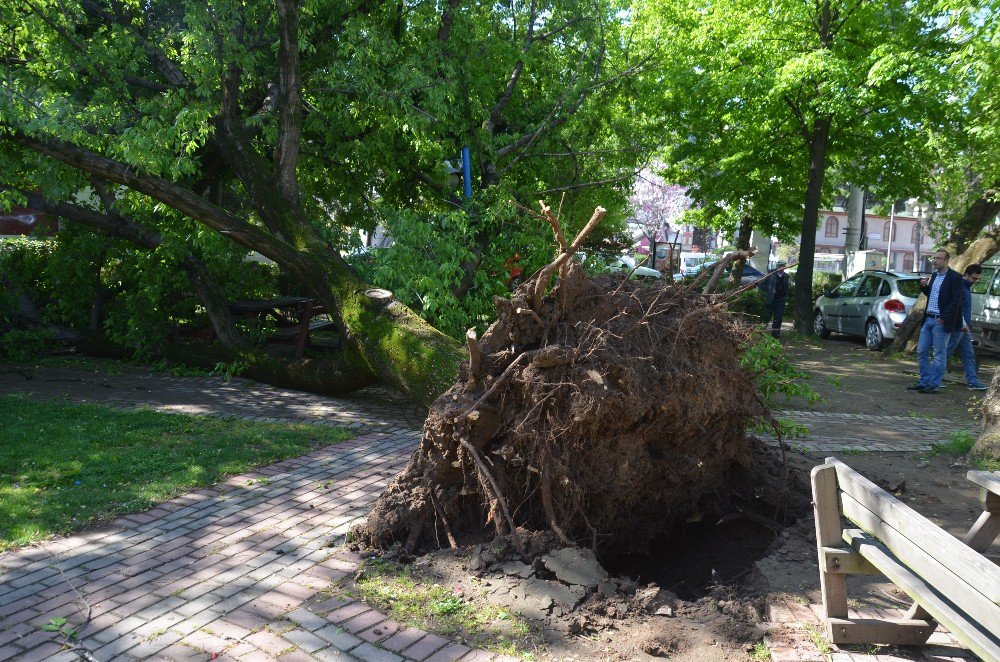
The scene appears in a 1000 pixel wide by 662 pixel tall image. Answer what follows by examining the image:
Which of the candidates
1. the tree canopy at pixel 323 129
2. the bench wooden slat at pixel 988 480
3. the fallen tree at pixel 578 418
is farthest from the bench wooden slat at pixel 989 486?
the tree canopy at pixel 323 129

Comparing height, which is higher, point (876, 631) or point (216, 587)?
point (876, 631)

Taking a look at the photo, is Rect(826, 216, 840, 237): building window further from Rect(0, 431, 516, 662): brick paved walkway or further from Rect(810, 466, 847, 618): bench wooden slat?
Rect(810, 466, 847, 618): bench wooden slat

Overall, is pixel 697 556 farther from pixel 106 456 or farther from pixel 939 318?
pixel 939 318

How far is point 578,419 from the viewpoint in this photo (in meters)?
4.65

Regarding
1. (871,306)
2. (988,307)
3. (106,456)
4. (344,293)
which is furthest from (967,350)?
(106,456)

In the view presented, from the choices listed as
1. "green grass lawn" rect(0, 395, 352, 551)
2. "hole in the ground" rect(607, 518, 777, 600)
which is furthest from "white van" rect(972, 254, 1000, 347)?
"green grass lawn" rect(0, 395, 352, 551)

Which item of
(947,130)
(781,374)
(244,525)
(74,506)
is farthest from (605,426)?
(947,130)

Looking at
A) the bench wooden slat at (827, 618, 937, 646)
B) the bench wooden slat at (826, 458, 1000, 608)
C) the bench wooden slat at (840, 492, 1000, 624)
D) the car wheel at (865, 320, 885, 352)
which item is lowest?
the bench wooden slat at (827, 618, 937, 646)

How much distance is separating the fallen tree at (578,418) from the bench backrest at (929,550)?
1.19 metres

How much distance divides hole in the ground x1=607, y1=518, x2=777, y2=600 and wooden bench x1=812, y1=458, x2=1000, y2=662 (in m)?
1.09

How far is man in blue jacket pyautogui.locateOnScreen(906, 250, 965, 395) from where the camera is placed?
11625 millimetres

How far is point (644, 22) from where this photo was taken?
19.8m

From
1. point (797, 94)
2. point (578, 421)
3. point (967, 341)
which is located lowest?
point (578, 421)

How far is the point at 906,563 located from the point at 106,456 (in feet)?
20.8
